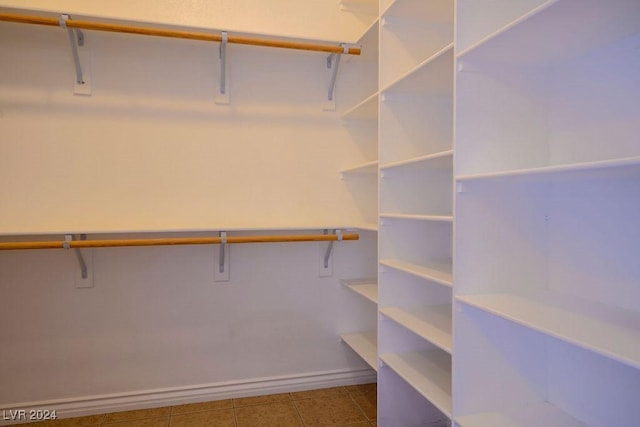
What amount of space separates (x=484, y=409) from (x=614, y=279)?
0.57 m

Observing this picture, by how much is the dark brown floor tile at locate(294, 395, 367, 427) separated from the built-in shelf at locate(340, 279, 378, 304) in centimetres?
60

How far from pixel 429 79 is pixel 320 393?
1830 millimetres

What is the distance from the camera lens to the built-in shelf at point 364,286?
6.63 ft

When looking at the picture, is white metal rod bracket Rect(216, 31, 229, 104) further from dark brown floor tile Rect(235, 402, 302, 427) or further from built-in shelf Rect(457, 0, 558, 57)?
dark brown floor tile Rect(235, 402, 302, 427)

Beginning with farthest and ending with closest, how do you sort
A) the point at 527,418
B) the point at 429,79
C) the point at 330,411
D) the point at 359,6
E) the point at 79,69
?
the point at 359,6
the point at 330,411
the point at 79,69
the point at 429,79
the point at 527,418

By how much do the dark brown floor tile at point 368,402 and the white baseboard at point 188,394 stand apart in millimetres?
135

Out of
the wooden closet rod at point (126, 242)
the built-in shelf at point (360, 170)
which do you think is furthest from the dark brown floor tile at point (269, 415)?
the built-in shelf at point (360, 170)

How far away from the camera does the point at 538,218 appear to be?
1.32 metres

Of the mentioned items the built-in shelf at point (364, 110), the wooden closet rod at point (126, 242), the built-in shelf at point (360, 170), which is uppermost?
the built-in shelf at point (364, 110)

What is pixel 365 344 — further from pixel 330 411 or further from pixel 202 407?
pixel 202 407

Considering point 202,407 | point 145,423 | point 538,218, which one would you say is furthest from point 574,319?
point 145,423

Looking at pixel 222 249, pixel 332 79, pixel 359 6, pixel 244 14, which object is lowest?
pixel 222 249

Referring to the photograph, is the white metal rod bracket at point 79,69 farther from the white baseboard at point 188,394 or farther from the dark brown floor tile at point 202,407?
the dark brown floor tile at point 202,407

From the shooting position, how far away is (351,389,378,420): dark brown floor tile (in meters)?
2.09
